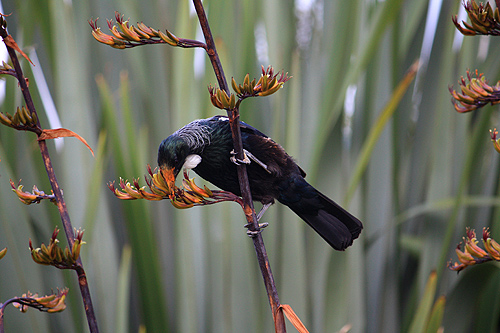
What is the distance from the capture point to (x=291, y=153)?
1523mm

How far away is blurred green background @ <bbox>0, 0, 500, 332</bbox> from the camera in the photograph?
157cm

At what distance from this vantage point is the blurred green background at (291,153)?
157 cm

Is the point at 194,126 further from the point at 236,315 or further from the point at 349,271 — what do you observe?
the point at 349,271

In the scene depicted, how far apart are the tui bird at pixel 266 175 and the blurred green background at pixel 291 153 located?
1.83ft

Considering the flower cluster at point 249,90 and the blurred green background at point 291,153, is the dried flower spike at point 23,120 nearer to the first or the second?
the flower cluster at point 249,90

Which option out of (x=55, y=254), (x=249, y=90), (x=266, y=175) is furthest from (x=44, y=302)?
(x=266, y=175)

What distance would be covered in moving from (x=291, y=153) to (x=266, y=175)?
2.32ft

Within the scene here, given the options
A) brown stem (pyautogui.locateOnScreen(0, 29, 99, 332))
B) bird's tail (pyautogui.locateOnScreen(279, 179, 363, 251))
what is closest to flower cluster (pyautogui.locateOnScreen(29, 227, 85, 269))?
brown stem (pyautogui.locateOnScreen(0, 29, 99, 332))

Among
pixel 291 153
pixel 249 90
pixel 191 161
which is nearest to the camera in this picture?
pixel 249 90

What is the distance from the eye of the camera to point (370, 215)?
2016 mm

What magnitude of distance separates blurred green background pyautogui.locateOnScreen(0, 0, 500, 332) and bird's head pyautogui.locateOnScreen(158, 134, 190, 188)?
0.69 metres

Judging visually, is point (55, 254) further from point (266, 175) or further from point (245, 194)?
point (266, 175)

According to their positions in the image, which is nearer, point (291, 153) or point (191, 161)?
point (191, 161)

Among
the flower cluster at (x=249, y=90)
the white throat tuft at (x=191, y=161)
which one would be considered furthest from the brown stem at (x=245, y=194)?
the white throat tuft at (x=191, y=161)
